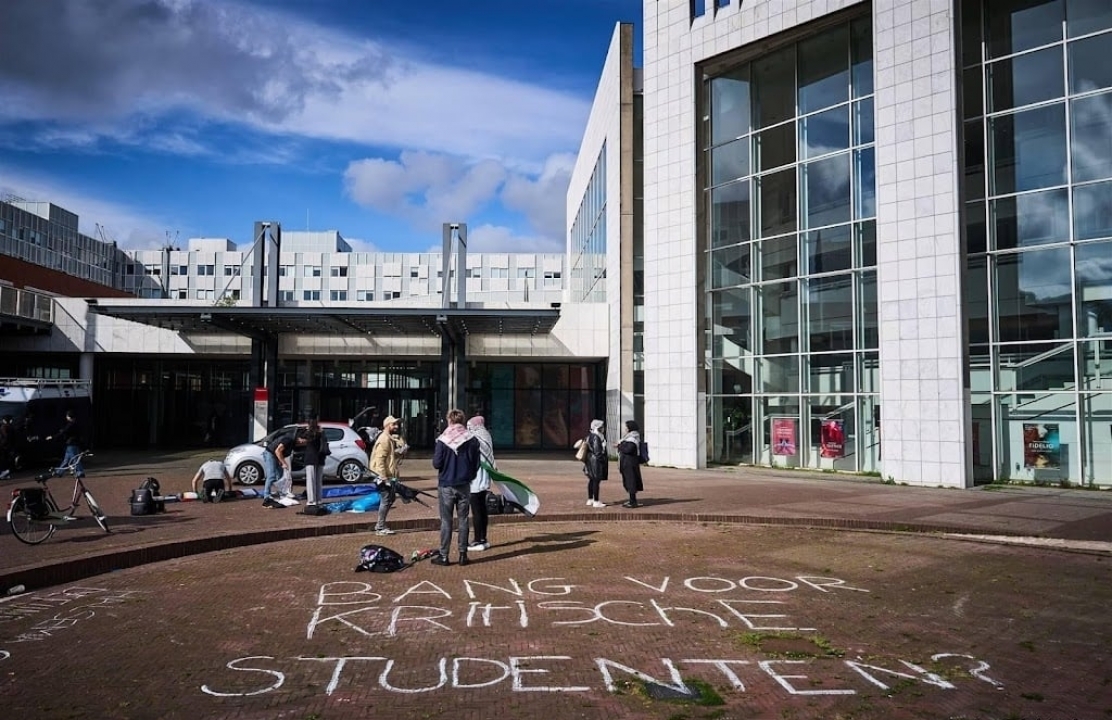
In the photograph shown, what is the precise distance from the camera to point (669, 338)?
2555 cm

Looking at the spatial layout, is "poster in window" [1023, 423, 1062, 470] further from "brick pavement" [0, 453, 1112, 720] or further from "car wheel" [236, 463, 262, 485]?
"car wheel" [236, 463, 262, 485]

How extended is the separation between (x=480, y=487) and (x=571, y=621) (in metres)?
3.52

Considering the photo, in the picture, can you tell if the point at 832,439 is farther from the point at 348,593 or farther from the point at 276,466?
the point at 348,593

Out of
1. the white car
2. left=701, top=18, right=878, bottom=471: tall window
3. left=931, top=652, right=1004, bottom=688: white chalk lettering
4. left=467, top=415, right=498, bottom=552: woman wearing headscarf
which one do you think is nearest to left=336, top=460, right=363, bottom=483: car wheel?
the white car

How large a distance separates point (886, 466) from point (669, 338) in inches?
302

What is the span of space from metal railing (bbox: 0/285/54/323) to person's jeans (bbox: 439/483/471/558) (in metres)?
25.7

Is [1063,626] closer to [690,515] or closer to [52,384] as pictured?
[690,515]

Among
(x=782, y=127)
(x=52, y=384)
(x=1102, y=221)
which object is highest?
(x=782, y=127)

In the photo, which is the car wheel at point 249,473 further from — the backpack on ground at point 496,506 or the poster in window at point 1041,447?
the poster in window at point 1041,447

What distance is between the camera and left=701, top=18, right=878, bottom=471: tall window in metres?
22.1

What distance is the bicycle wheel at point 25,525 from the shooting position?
1040 centimetres

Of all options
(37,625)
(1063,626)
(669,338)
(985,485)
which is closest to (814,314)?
(669,338)

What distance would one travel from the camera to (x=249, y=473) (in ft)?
62.9

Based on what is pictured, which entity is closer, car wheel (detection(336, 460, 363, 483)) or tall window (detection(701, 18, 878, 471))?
car wheel (detection(336, 460, 363, 483))
